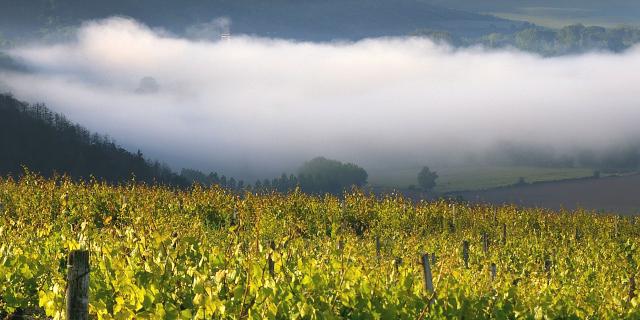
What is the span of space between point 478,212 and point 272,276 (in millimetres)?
33897

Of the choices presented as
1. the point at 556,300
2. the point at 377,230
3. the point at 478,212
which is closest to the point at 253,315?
the point at 556,300

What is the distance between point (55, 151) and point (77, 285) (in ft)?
467

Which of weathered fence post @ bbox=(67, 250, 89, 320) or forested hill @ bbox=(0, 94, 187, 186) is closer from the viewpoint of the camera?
weathered fence post @ bbox=(67, 250, 89, 320)

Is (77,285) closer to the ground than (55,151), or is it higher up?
closer to the ground

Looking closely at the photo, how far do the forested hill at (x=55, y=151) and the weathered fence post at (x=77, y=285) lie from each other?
425 ft

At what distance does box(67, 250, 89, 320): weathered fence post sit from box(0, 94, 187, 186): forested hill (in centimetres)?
12951

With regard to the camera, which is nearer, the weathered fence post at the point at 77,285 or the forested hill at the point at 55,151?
the weathered fence post at the point at 77,285

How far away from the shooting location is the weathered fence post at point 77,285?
668cm

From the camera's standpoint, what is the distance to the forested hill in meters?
134

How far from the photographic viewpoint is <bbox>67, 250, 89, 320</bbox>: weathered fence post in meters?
6.68

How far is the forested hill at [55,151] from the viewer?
441 feet

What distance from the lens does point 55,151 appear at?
460ft

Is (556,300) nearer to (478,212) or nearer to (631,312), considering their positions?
(631,312)

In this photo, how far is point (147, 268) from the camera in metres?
8.52
